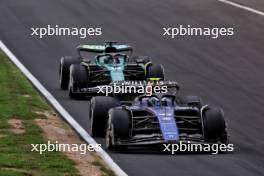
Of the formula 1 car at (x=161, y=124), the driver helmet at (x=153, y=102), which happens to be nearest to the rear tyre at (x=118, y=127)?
the formula 1 car at (x=161, y=124)

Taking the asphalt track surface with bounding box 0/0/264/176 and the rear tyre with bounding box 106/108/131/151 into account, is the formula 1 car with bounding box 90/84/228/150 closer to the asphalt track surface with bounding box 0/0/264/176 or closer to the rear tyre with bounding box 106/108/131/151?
the rear tyre with bounding box 106/108/131/151

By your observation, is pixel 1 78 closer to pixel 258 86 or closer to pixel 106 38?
pixel 258 86

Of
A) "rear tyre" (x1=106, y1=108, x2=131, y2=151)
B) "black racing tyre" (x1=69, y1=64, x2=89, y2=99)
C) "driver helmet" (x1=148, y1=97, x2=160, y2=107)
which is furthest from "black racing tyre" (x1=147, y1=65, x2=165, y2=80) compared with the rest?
"rear tyre" (x1=106, y1=108, x2=131, y2=151)

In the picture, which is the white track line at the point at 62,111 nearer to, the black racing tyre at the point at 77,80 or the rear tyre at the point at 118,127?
the rear tyre at the point at 118,127

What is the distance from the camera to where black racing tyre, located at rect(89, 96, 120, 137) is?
22812mm

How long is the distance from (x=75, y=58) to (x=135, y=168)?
12047 mm

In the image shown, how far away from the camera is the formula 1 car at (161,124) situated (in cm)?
2134

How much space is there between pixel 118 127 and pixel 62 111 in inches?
213

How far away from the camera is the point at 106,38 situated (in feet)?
135

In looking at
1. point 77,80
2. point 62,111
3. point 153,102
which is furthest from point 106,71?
point 153,102

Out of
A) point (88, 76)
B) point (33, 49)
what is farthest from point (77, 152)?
point (33, 49)

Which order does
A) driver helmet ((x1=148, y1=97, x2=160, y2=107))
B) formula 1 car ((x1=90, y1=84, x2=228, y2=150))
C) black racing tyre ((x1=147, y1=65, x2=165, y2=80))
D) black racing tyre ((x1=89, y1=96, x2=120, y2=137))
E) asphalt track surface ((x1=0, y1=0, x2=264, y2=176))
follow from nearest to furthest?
asphalt track surface ((x1=0, y1=0, x2=264, y2=176)) < formula 1 car ((x1=90, y1=84, x2=228, y2=150)) < driver helmet ((x1=148, y1=97, x2=160, y2=107)) < black racing tyre ((x1=89, y1=96, x2=120, y2=137)) < black racing tyre ((x1=147, y1=65, x2=165, y2=80))

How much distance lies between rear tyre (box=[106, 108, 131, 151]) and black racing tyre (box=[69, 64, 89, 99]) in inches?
291

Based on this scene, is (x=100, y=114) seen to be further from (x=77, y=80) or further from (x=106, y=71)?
(x=106, y=71)
